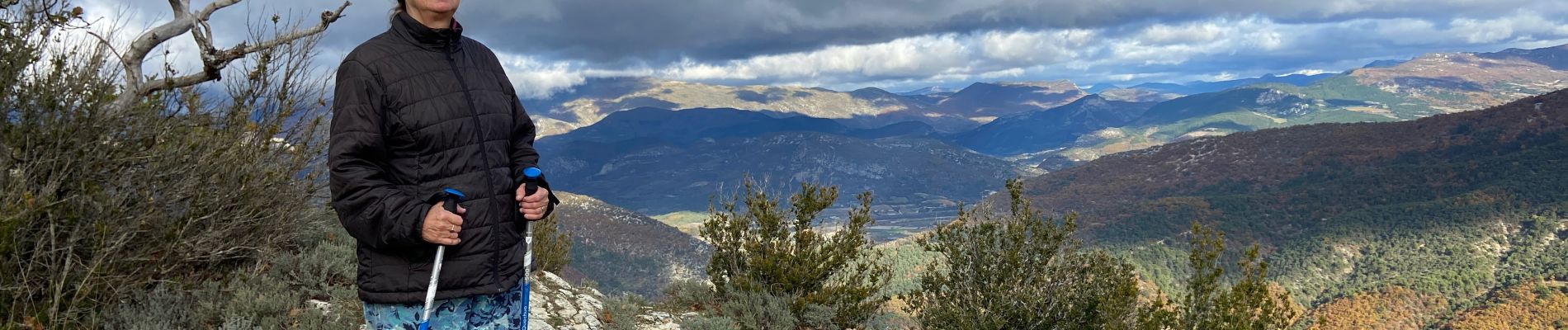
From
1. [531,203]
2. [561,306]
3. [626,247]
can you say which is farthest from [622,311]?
[626,247]

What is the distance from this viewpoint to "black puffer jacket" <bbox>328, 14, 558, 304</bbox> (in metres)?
2.10

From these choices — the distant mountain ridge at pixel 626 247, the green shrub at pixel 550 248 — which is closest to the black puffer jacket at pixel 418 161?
the green shrub at pixel 550 248

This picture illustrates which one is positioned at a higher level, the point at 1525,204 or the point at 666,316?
the point at 666,316

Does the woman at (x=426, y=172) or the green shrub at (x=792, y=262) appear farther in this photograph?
the green shrub at (x=792, y=262)

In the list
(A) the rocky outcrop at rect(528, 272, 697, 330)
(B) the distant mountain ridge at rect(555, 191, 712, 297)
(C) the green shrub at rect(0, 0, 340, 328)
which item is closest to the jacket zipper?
(C) the green shrub at rect(0, 0, 340, 328)

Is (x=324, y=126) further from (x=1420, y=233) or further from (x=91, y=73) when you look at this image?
(x=1420, y=233)

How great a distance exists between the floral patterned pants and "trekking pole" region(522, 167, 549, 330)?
36 mm

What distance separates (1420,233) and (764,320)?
12272 cm

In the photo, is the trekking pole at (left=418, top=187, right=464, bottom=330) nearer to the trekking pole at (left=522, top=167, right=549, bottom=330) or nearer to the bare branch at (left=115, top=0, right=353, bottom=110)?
the trekking pole at (left=522, top=167, right=549, bottom=330)

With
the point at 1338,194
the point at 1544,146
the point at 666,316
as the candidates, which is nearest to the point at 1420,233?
the point at 1338,194

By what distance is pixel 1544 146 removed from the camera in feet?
391

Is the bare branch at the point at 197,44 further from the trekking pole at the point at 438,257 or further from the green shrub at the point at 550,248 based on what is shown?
the trekking pole at the point at 438,257

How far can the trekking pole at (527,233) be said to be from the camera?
2.42 m

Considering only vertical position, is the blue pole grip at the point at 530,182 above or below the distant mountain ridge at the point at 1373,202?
above
